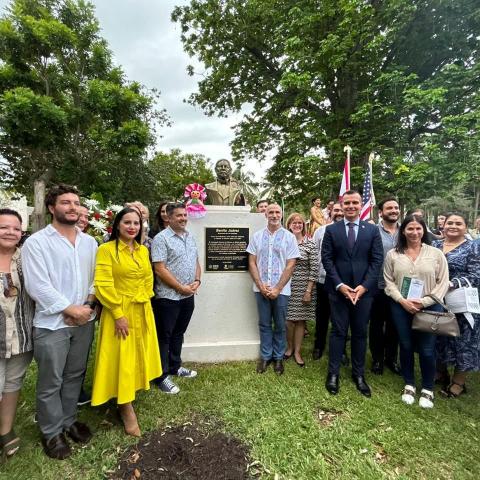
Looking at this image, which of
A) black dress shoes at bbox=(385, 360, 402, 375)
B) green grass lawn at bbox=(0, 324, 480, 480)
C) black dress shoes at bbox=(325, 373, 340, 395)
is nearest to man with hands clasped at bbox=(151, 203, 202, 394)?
green grass lawn at bbox=(0, 324, 480, 480)

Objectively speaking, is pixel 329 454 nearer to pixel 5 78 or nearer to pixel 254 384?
pixel 254 384

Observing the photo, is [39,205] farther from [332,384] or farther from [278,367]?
[332,384]

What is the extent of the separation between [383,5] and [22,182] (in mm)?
16793

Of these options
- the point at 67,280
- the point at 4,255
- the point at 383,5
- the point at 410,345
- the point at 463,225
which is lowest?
the point at 410,345

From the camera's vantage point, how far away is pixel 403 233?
3.48 meters

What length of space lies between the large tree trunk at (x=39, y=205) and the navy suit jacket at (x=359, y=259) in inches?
499

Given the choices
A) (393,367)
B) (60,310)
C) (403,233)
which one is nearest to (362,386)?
(393,367)

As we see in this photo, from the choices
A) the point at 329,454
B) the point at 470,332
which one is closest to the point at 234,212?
the point at 329,454

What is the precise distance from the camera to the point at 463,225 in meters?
3.46

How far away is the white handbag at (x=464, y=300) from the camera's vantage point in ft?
10.9

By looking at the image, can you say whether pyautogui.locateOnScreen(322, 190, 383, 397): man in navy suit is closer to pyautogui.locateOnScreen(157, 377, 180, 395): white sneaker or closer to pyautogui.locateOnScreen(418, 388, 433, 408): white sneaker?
pyautogui.locateOnScreen(418, 388, 433, 408): white sneaker

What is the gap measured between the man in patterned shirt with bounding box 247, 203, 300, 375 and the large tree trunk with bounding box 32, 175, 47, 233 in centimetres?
1177

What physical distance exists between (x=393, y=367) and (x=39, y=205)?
14439 mm

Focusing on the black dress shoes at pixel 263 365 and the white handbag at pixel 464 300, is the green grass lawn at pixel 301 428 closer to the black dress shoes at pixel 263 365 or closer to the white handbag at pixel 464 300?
the black dress shoes at pixel 263 365
